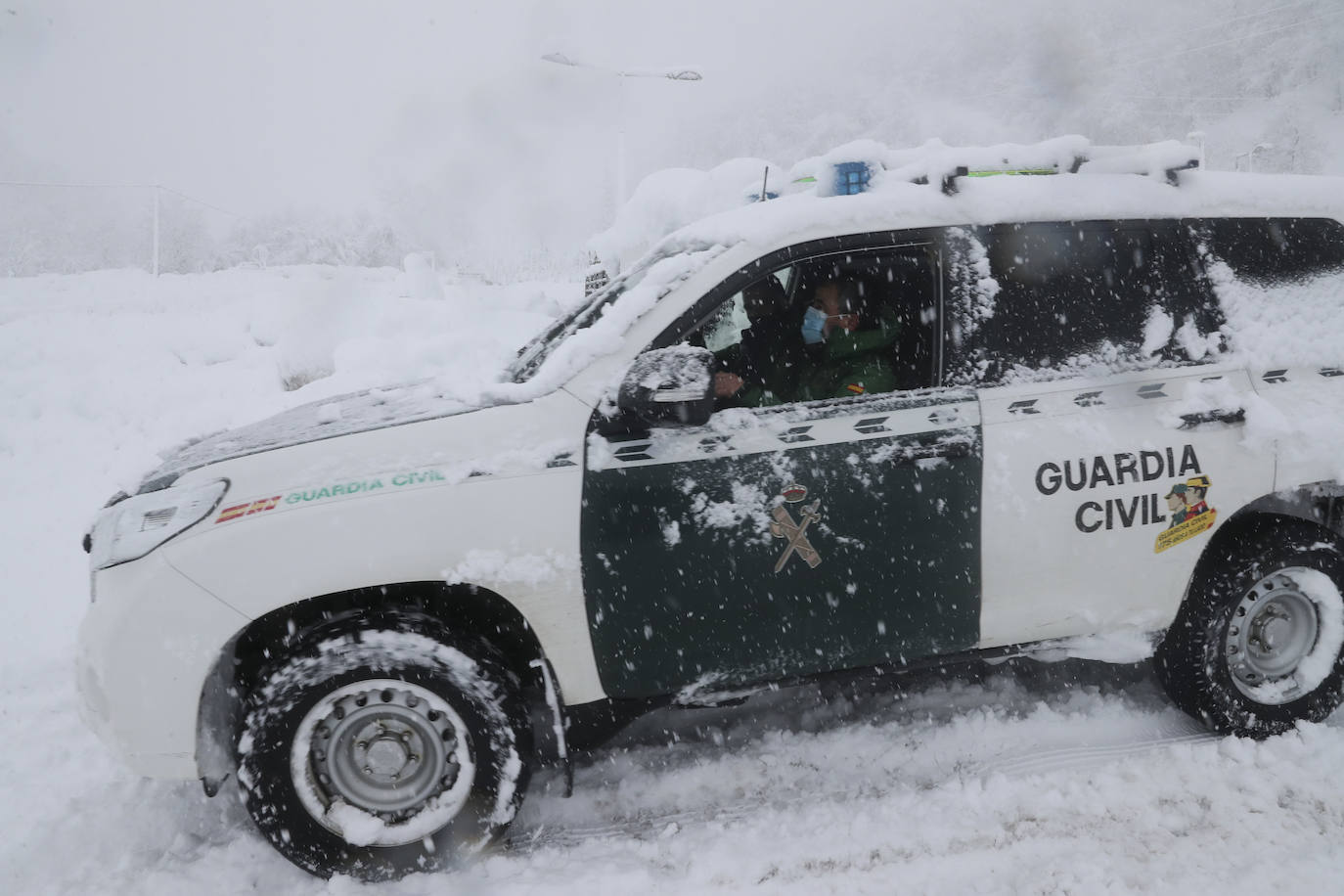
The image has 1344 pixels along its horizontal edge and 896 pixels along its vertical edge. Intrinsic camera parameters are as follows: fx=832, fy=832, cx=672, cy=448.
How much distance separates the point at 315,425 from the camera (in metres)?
2.88

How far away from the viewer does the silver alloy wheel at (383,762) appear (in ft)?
8.20

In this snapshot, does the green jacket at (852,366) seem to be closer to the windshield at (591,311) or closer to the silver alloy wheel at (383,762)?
the windshield at (591,311)

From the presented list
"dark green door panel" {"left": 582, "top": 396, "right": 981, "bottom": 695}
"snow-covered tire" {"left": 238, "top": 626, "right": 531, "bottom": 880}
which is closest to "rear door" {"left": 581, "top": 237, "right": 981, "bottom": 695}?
"dark green door panel" {"left": 582, "top": 396, "right": 981, "bottom": 695}

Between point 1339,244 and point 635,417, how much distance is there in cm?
278

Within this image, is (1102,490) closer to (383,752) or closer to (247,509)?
(383,752)

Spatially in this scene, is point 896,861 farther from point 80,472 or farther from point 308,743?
point 80,472

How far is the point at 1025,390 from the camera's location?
2.82m

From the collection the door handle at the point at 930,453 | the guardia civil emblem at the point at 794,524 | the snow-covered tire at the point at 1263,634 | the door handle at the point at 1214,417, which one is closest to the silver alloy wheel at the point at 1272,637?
the snow-covered tire at the point at 1263,634

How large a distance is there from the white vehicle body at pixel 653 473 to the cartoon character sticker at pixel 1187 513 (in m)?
0.03

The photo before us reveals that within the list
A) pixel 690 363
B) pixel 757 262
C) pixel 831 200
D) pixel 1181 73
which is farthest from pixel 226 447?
pixel 1181 73

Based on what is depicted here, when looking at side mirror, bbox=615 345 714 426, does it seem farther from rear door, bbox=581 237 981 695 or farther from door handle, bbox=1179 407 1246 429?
door handle, bbox=1179 407 1246 429

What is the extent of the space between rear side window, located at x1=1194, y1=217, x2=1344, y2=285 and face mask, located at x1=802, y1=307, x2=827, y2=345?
4.52 feet

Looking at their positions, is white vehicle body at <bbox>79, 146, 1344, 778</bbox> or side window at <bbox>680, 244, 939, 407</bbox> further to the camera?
side window at <bbox>680, 244, 939, 407</bbox>

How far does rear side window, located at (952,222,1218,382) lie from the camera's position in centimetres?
284
